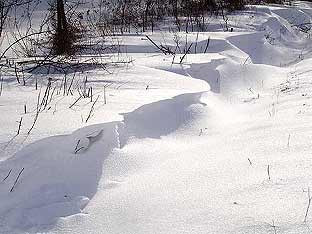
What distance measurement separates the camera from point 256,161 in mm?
2938

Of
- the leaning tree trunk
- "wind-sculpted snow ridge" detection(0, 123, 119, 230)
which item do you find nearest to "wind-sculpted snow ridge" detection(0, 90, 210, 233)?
"wind-sculpted snow ridge" detection(0, 123, 119, 230)

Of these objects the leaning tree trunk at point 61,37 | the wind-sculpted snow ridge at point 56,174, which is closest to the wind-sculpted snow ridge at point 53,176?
the wind-sculpted snow ridge at point 56,174

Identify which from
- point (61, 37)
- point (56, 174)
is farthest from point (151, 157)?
point (61, 37)

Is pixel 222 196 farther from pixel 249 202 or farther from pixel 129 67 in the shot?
pixel 129 67

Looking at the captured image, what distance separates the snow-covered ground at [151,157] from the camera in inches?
91.5

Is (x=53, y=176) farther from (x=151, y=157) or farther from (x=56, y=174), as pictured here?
(x=151, y=157)

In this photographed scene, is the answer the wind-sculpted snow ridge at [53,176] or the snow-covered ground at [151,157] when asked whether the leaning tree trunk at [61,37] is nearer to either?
the snow-covered ground at [151,157]

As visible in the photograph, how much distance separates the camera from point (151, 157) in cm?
310

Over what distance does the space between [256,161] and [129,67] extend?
2.61 metres

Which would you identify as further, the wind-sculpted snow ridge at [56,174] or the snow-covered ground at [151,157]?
the wind-sculpted snow ridge at [56,174]

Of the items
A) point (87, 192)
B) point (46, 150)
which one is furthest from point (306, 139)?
point (46, 150)

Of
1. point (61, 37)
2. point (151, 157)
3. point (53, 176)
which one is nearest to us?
point (53, 176)

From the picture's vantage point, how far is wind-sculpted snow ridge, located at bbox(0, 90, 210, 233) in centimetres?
243

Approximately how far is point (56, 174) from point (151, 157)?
0.70 m
